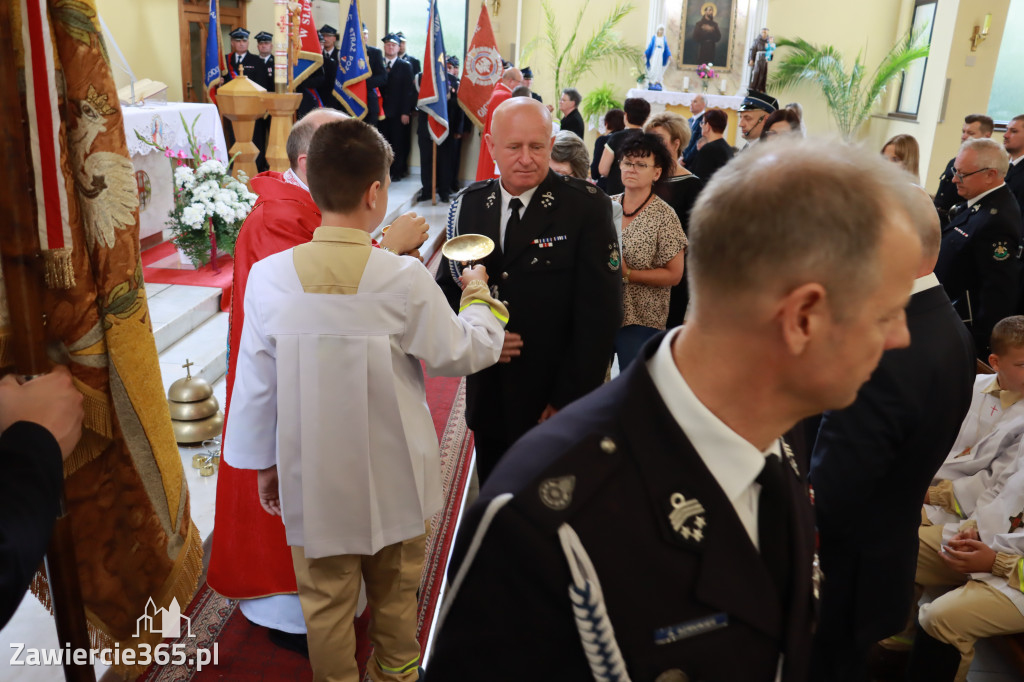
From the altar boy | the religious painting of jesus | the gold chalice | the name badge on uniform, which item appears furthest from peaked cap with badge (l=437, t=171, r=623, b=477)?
the religious painting of jesus

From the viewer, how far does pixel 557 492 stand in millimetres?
857

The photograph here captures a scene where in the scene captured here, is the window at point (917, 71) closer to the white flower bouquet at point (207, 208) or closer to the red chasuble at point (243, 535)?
the white flower bouquet at point (207, 208)

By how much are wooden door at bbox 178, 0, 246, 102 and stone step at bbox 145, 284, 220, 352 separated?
5.57m

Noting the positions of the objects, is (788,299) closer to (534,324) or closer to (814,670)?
(814,670)

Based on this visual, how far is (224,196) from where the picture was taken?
500 cm

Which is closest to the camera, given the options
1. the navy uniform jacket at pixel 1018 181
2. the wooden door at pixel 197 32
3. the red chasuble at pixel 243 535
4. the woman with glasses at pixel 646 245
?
the red chasuble at pixel 243 535

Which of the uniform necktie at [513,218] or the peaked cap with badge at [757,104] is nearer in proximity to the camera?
the uniform necktie at [513,218]

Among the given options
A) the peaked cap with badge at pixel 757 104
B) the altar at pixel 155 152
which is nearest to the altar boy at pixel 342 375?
the altar at pixel 155 152

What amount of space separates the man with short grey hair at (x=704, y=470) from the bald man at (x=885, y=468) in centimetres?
84

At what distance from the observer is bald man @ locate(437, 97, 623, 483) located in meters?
2.56

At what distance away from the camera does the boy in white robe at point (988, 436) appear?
263cm

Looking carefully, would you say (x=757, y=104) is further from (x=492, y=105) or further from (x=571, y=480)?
(x=571, y=480)

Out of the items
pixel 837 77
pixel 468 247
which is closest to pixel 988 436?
pixel 468 247

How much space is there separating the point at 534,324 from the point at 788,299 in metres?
1.76
